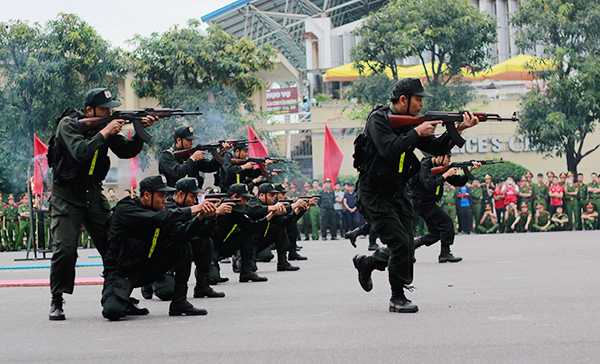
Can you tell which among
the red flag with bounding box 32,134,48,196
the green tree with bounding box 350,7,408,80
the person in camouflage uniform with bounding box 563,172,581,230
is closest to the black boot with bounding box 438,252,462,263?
the red flag with bounding box 32,134,48,196

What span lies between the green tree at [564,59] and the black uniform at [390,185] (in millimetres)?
19382

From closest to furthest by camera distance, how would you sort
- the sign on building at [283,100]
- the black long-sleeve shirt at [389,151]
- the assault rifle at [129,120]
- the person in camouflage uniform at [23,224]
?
the black long-sleeve shirt at [389,151]
the assault rifle at [129,120]
the person in camouflage uniform at [23,224]
the sign on building at [283,100]

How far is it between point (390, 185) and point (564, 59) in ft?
68.2

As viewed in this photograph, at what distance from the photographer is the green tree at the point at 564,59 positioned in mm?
24141

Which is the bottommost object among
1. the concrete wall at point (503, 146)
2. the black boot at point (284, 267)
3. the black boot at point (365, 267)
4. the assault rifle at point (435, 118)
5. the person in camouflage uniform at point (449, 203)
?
the black boot at point (284, 267)

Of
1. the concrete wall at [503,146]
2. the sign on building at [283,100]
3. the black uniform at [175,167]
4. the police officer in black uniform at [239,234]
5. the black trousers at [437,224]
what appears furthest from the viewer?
the sign on building at [283,100]

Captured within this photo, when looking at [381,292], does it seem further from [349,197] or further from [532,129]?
[532,129]

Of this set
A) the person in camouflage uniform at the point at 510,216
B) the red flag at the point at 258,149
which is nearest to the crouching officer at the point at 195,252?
the red flag at the point at 258,149

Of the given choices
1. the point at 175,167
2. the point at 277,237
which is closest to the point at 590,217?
the point at 277,237

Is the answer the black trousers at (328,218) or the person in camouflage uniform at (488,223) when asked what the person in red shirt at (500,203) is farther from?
the black trousers at (328,218)

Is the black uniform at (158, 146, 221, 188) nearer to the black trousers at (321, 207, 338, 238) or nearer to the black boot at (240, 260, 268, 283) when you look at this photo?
the black boot at (240, 260, 268, 283)

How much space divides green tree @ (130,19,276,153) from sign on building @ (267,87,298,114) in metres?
11.9

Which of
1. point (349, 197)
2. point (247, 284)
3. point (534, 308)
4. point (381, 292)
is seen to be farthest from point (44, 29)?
point (534, 308)

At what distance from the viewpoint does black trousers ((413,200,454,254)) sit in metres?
11.1
